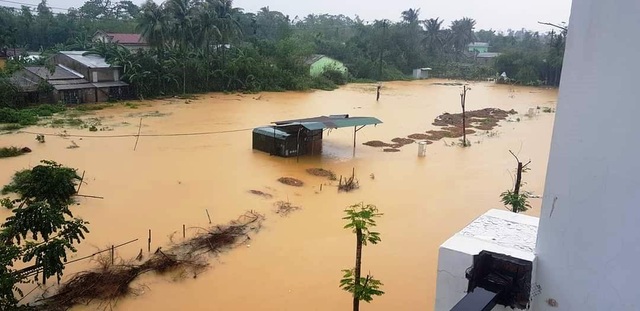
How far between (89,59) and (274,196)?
17781mm

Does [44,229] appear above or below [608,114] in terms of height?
below

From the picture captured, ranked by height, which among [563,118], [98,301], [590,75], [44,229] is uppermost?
[590,75]

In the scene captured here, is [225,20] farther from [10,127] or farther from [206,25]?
[10,127]

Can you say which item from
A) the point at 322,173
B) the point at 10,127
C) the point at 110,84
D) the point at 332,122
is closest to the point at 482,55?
the point at 110,84

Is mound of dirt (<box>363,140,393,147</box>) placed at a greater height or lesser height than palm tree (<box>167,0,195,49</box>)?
lesser

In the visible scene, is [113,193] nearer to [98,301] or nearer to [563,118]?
[98,301]

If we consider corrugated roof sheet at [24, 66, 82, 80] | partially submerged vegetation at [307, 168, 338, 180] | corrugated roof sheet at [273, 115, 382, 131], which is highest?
corrugated roof sheet at [24, 66, 82, 80]

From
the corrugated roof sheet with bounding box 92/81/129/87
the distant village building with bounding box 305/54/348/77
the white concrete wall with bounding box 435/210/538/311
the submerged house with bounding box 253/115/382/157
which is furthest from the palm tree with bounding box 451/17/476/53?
the white concrete wall with bounding box 435/210/538/311

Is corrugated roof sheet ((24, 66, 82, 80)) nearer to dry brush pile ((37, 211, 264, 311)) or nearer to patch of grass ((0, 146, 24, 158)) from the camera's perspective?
patch of grass ((0, 146, 24, 158))

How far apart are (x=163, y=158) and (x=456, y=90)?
26.6 metres

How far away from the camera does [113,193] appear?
36.2ft

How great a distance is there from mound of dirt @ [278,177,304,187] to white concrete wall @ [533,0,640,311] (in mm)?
9963

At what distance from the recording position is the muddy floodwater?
734 centimetres

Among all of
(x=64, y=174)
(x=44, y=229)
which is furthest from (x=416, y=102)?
(x=44, y=229)
